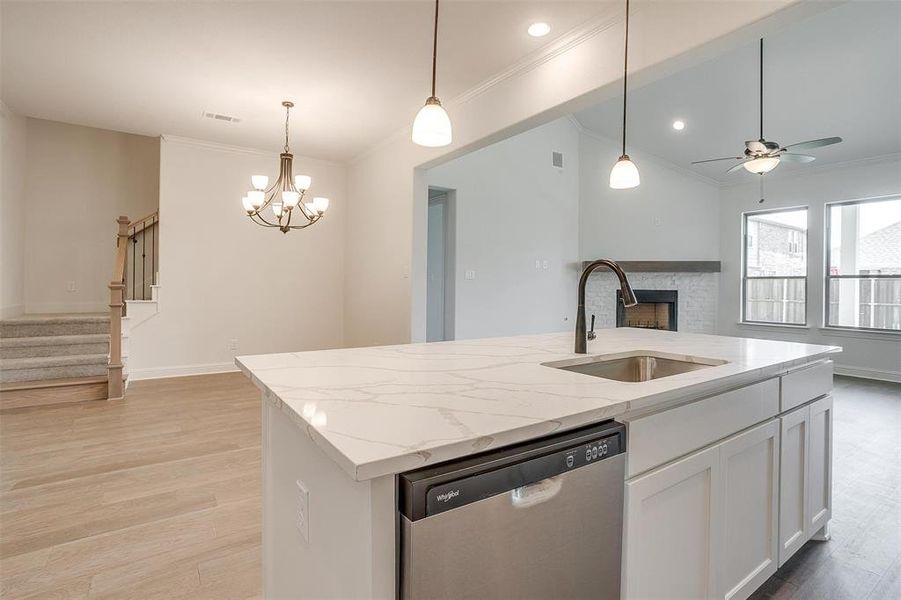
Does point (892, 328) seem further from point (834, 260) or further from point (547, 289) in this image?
point (547, 289)

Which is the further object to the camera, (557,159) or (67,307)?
(557,159)

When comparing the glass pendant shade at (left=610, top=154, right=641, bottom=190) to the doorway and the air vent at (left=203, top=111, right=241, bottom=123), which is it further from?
the air vent at (left=203, top=111, right=241, bottom=123)

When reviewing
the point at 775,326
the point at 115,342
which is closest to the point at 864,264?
the point at 775,326

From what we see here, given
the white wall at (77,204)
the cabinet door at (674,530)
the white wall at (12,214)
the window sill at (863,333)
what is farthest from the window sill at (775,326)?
the white wall at (12,214)

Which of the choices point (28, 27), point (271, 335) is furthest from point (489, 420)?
point (271, 335)

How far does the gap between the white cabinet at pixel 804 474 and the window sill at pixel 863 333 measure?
5.43m

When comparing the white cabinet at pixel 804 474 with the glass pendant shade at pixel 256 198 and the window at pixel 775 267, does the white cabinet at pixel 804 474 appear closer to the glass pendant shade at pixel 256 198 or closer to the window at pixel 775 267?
the glass pendant shade at pixel 256 198

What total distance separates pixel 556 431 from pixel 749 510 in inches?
43.1

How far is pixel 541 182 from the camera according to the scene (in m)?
6.78

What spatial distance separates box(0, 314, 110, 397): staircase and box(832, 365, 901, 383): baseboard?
27.7ft

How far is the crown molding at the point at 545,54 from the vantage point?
9.14 feet

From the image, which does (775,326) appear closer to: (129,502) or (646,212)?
(646,212)

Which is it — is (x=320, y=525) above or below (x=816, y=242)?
below

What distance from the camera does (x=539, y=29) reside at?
9.60 feet
